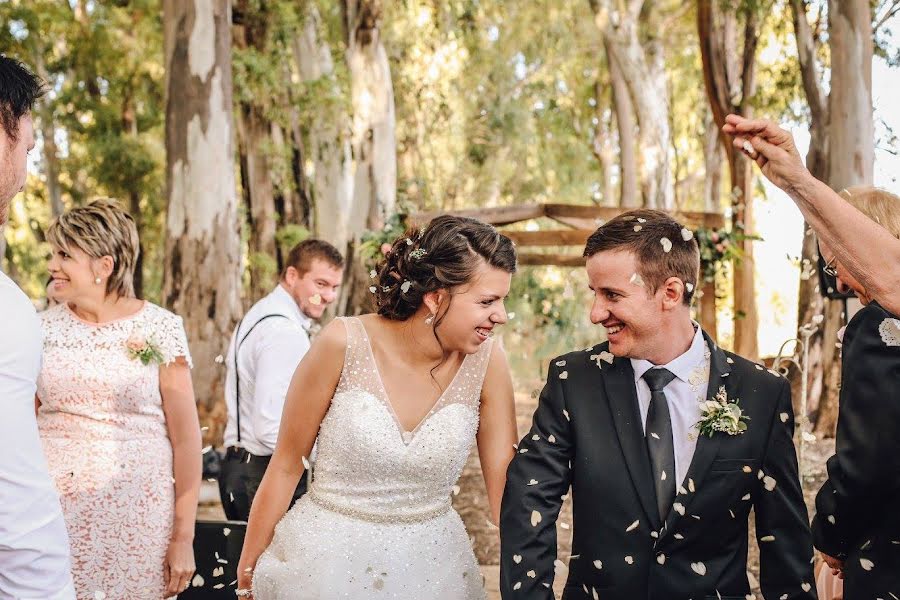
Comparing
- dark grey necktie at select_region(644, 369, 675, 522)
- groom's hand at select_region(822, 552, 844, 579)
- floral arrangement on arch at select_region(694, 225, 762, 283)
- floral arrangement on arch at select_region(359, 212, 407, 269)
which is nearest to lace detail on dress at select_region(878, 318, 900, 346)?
dark grey necktie at select_region(644, 369, 675, 522)

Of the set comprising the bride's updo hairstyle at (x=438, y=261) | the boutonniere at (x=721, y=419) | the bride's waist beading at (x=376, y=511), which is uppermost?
the bride's updo hairstyle at (x=438, y=261)

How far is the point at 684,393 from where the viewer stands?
2844 mm

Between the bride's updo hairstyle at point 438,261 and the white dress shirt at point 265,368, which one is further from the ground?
the bride's updo hairstyle at point 438,261

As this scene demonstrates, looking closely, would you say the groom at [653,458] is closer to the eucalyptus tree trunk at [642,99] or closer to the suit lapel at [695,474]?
the suit lapel at [695,474]

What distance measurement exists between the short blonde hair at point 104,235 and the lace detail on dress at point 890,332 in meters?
2.81

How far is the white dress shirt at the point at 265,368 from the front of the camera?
16.0 feet

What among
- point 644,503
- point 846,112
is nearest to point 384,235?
point 846,112

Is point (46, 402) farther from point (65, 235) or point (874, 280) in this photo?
point (874, 280)

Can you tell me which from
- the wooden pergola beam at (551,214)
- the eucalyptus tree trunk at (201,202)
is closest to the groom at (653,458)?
the eucalyptus tree trunk at (201,202)

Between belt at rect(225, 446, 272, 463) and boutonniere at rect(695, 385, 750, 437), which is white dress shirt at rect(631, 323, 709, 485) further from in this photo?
belt at rect(225, 446, 272, 463)

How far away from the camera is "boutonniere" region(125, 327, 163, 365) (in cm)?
392

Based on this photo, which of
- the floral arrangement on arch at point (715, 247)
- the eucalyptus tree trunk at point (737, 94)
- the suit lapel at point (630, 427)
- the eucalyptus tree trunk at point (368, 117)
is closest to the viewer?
the suit lapel at point (630, 427)

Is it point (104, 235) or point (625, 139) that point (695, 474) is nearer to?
point (104, 235)

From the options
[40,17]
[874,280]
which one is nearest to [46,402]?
[874,280]
